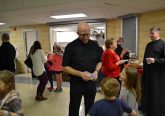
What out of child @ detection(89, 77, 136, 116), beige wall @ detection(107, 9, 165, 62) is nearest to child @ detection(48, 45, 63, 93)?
beige wall @ detection(107, 9, 165, 62)

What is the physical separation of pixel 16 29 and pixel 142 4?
21.0ft

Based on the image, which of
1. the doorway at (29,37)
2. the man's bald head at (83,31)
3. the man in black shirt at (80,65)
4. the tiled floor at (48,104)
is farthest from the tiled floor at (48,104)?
the doorway at (29,37)

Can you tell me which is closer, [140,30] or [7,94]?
[7,94]

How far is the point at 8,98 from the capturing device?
1.86 meters

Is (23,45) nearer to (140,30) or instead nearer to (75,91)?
(140,30)

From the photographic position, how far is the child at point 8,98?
1845 millimetres

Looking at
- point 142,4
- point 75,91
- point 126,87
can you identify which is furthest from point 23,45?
point 126,87

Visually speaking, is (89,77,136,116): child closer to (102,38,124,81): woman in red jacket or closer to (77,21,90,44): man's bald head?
(77,21,90,44): man's bald head

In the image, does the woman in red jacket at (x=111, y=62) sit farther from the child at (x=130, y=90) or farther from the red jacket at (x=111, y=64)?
the child at (x=130, y=90)

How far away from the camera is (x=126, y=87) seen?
212cm

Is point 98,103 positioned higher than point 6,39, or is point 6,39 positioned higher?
point 6,39

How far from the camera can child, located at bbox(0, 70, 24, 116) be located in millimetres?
1845

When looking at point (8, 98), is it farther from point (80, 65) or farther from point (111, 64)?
point (111, 64)

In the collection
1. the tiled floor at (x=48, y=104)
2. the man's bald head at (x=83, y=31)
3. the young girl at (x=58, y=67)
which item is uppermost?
the man's bald head at (x=83, y=31)
